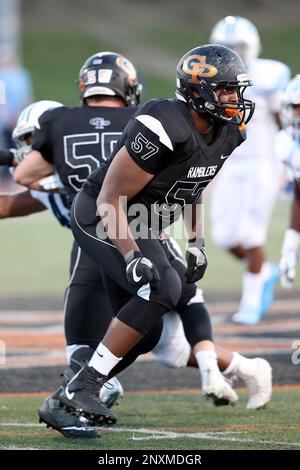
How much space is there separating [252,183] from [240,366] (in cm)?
353

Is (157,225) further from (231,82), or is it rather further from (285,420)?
(285,420)

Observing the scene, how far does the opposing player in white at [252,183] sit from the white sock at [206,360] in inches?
118

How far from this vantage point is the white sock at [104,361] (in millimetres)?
4637

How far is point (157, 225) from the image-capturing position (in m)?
4.88

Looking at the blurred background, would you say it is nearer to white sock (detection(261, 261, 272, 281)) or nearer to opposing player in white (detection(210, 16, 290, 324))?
opposing player in white (detection(210, 16, 290, 324))

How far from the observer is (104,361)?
4645 millimetres

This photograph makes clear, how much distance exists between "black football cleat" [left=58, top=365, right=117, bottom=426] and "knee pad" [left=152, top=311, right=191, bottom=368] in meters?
0.57

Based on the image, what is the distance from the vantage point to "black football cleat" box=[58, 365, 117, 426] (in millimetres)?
4562

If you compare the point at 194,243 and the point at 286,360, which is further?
the point at 286,360

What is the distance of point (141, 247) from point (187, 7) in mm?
31038

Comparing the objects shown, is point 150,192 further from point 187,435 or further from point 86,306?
point 187,435

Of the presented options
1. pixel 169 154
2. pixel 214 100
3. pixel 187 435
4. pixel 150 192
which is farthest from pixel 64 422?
pixel 214 100

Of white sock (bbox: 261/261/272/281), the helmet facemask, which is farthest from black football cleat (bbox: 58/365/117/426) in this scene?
white sock (bbox: 261/261/272/281)
